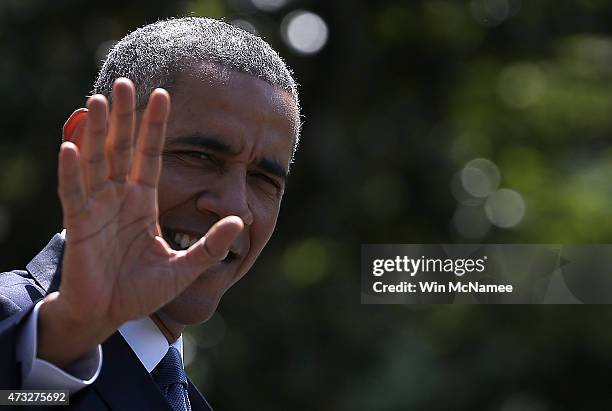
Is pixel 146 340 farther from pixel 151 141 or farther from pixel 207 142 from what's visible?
pixel 151 141

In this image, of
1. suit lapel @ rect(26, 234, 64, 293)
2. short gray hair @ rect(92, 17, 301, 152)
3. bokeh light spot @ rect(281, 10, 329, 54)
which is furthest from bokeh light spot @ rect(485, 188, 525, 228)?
suit lapel @ rect(26, 234, 64, 293)

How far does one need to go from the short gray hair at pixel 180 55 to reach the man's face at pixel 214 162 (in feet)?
0.13

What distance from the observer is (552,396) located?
9.16 meters

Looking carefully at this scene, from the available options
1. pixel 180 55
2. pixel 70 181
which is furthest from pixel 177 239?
pixel 70 181

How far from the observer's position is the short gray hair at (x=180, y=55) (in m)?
2.97

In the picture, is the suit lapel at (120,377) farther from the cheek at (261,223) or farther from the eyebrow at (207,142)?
the cheek at (261,223)

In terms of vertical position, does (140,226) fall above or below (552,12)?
below

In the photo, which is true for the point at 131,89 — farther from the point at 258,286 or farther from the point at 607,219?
the point at 258,286

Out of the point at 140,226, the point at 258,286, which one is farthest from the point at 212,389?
the point at 140,226

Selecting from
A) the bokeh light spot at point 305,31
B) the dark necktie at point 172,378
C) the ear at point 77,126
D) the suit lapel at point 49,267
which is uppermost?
the bokeh light spot at point 305,31

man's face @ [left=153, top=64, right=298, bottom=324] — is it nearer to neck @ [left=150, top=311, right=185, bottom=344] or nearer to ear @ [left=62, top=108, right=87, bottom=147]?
neck @ [left=150, top=311, right=185, bottom=344]

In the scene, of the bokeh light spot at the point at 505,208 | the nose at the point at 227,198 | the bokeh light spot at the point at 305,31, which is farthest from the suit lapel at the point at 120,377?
the bokeh light spot at the point at 305,31

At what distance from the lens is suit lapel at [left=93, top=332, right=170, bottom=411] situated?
2395mm

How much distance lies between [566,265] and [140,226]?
5.88 metres
